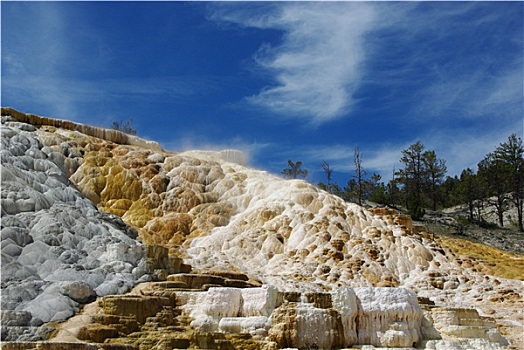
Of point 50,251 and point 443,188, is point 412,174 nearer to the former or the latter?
point 443,188

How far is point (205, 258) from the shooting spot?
25016 millimetres

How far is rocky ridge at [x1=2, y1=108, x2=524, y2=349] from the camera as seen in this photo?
16766 millimetres

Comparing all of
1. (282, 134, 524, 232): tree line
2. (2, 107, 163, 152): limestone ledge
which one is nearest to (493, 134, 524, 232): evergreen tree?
(282, 134, 524, 232): tree line

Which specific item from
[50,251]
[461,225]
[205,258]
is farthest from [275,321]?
[461,225]

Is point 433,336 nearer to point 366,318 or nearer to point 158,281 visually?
point 366,318

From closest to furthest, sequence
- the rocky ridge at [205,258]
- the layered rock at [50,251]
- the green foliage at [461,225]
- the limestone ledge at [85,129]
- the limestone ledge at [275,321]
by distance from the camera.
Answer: the limestone ledge at [275,321], the layered rock at [50,251], the rocky ridge at [205,258], the limestone ledge at [85,129], the green foliage at [461,225]

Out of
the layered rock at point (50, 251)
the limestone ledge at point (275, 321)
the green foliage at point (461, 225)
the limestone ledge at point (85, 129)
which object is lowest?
the limestone ledge at point (275, 321)

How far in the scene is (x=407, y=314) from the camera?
17828 mm

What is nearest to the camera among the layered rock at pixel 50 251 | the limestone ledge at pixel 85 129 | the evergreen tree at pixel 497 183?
the layered rock at pixel 50 251

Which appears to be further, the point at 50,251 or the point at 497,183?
the point at 497,183

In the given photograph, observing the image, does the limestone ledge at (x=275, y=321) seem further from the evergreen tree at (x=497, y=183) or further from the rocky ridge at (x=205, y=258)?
the evergreen tree at (x=497, y=183)

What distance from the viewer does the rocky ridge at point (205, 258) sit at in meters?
16.8

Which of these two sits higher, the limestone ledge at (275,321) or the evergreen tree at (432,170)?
the evergreen tree at (432,170)

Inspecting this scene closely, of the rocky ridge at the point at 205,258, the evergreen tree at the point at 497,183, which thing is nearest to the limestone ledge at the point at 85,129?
the rocky ridge at the point at 205,258
